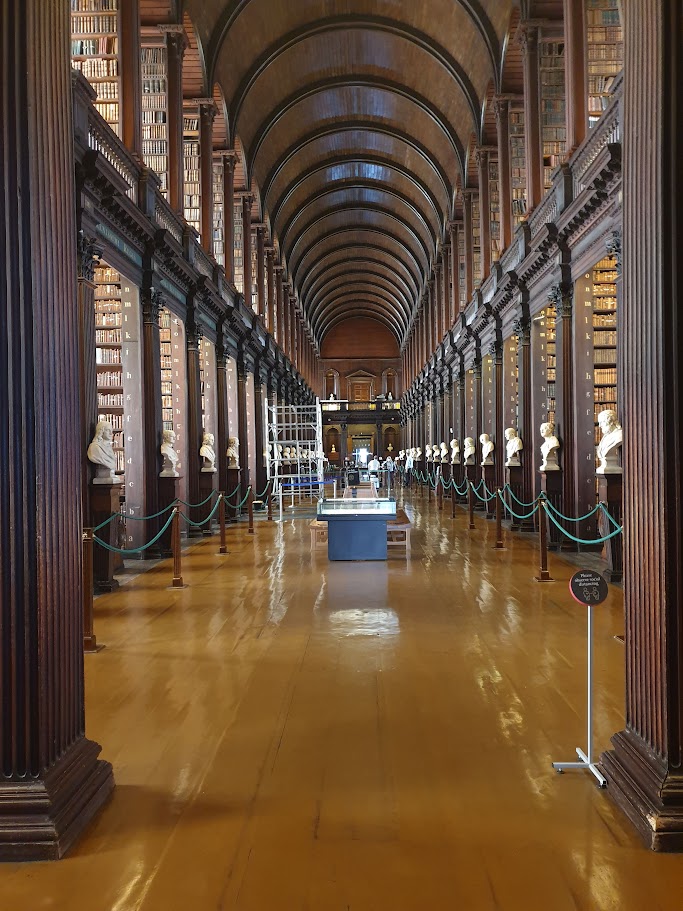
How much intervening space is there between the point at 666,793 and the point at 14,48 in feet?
10.8

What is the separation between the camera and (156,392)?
9.28 m

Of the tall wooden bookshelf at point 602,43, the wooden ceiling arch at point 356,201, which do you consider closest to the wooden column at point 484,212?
the tall wooden bookshelf at point 602,43

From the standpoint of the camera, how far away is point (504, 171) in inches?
525

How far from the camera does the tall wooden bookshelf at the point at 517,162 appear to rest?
13508mm

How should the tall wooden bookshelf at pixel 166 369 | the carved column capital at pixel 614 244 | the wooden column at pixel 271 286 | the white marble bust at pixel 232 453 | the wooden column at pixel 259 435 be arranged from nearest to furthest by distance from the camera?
the carved column capital at pixel 614 244
the tall wooden bookshelf at pixel 166 369
the white marble bust at pixel 232 453
the wooden column at pixel 259 435
the wooden column at pixel 271 286

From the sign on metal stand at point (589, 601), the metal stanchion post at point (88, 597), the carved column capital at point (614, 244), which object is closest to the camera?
the sign on metal stand at point (589, 601)

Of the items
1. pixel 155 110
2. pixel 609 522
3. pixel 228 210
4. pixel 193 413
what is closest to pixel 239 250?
pixel 228 210

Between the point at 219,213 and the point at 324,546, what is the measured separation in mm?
9227

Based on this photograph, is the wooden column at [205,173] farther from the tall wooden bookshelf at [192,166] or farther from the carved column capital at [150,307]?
the carved column capital at [150,307]

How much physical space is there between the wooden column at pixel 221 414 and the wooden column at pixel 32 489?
10720mm

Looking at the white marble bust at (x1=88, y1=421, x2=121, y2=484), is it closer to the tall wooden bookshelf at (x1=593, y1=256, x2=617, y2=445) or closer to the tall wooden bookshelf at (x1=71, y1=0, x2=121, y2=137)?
the tall wooden bookshelf at (x1=71, y1=0, x2=121, y2=137)

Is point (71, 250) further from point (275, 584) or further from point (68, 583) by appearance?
point (275, 584)

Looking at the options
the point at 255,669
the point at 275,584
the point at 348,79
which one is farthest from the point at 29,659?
the point at 348,79

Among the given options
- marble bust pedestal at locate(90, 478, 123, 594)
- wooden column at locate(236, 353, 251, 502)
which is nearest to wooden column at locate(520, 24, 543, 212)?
wooden column at locate(236, 353, 251, 502)
